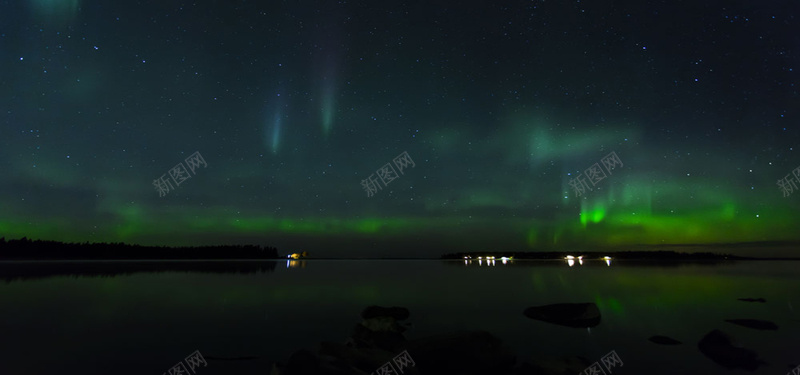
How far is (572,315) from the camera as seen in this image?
21.6m

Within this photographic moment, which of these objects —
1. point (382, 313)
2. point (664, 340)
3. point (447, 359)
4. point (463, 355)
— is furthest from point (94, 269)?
point (664, 340)

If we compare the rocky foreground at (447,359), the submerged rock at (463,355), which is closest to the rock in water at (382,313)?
the rocky foreground at (447,359)

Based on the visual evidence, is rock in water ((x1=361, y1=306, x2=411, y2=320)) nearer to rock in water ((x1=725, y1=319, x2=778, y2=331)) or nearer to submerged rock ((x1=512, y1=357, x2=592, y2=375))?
submerged rock ((x1=512, y1=357, x2=592, y2=375))

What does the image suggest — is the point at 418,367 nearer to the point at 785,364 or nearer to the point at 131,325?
the point at 785,364

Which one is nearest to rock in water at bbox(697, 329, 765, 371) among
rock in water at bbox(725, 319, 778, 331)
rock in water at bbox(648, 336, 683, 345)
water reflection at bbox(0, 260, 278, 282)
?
rock in water at bbox(648, 336, 683, 345)

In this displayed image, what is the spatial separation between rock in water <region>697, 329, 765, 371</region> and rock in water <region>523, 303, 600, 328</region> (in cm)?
532

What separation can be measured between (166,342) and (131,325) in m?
5.77

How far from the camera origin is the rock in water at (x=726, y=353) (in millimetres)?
13648

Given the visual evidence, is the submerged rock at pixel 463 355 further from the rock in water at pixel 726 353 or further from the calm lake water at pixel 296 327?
the rock in water at pixel 726 353

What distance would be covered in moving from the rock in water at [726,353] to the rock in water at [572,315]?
5322mm

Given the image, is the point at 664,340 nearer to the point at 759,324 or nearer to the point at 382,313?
the point at 759,324

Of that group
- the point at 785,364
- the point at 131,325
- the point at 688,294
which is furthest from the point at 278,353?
the point at 688,294

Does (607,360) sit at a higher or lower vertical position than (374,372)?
lower

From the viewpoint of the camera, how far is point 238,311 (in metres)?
26.2
